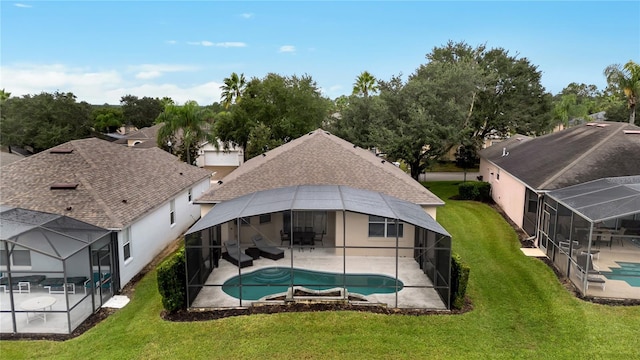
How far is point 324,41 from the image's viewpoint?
32875mm

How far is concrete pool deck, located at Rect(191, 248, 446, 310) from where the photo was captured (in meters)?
12.9

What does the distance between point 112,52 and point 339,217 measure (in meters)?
19.0

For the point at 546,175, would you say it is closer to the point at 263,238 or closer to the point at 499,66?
the point at 263,238

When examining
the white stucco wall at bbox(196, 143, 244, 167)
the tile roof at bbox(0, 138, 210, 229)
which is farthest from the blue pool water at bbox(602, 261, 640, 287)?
the white stucco wall at bbox(196, 143, 244, 167)

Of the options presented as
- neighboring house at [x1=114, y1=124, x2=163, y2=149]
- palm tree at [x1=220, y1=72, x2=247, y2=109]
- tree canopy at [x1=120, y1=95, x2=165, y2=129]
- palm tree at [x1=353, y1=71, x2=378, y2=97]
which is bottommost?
neighboring house at [x1=114, y1=124, x2=163, y2=149]

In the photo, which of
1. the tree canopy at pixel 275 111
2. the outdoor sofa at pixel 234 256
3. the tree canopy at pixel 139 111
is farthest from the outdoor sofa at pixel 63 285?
the tree canopy at pixel 139 111

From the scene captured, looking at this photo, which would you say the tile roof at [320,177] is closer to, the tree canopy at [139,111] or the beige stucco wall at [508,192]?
the beige stucco wall at [508,192]

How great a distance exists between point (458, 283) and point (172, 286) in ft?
28.8

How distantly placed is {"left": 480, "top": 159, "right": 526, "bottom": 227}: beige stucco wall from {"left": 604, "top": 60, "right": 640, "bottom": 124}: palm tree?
811 inches

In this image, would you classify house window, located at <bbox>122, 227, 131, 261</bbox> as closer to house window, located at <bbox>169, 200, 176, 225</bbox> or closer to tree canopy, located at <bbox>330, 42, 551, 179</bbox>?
house window, located at <bbox>169, 200, 176, 225</bbox>

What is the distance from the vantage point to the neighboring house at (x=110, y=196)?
14.0m

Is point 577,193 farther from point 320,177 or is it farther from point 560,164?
point 320,177

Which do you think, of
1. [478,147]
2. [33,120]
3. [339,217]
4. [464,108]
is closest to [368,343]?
[339,217]

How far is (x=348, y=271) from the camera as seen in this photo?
51.3 feet
